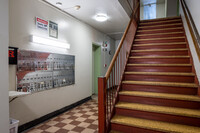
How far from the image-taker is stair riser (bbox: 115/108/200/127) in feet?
6.28

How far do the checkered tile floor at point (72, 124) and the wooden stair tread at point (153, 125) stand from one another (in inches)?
27.4

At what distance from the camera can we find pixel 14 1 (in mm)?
2367

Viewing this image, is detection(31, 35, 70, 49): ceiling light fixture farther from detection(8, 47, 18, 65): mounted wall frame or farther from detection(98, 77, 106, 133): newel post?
detection(98, 77, 106, 133): newel post

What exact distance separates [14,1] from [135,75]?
2783mm

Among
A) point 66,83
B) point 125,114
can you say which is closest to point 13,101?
point 66,83

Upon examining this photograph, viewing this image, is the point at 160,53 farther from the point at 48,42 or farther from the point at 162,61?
the point at 48,42

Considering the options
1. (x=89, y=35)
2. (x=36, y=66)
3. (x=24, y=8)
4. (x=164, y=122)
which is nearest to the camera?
(x=164, y=122)

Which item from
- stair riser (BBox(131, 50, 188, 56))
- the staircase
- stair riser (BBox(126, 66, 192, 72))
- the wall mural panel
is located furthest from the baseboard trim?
stair riser (BBox(131, 50, 188, 56))

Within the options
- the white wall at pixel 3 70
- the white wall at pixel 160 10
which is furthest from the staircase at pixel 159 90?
A: the white wall at pixel 160 10

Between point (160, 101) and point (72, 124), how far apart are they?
1.85m

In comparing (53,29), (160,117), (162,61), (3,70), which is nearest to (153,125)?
(160,117)

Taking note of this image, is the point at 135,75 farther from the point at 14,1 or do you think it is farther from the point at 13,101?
the point at 14,1

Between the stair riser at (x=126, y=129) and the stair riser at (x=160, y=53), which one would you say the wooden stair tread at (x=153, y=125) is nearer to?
the stair riser at (x=126, y=129)

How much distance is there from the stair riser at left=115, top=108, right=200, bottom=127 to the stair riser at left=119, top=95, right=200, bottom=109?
0.86ft
